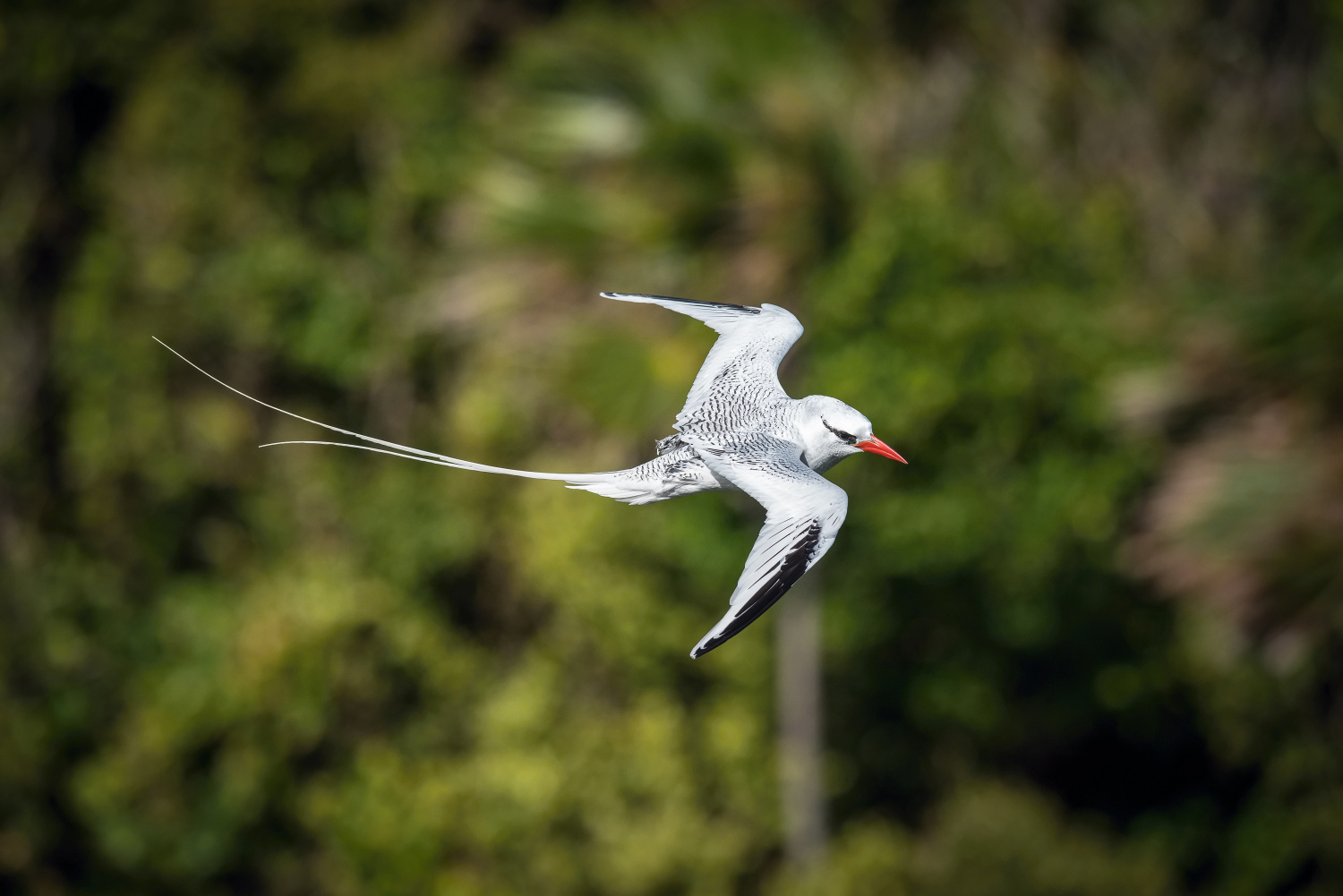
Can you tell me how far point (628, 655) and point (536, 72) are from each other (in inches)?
155

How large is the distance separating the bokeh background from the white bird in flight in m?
3.34

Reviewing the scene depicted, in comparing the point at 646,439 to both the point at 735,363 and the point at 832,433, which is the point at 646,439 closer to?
the point at 735,363

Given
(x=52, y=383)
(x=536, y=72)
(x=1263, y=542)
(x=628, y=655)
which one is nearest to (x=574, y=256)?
(x=536, y=72)

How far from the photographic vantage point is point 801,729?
9727 millimetres

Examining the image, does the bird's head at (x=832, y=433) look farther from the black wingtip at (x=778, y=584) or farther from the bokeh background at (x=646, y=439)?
the bokeh background at (x=646, y=439)

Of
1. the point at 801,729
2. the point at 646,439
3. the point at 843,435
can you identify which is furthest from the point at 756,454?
the point at 801,729

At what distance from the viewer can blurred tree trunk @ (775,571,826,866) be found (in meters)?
9.50

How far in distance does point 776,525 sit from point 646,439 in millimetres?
6012

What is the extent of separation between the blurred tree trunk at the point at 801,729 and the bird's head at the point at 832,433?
558 centimetres

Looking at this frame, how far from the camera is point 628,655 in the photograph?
34.3 feet

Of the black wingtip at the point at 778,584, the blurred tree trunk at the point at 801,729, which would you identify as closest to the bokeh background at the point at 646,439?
the blurred tree trunk at the point at 801,729

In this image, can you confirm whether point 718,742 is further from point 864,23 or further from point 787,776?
point 864,23

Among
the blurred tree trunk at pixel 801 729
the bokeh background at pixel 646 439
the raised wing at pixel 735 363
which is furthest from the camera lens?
the blurred tree trunk at pixel 801 729

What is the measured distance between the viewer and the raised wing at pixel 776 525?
10.1 ft
